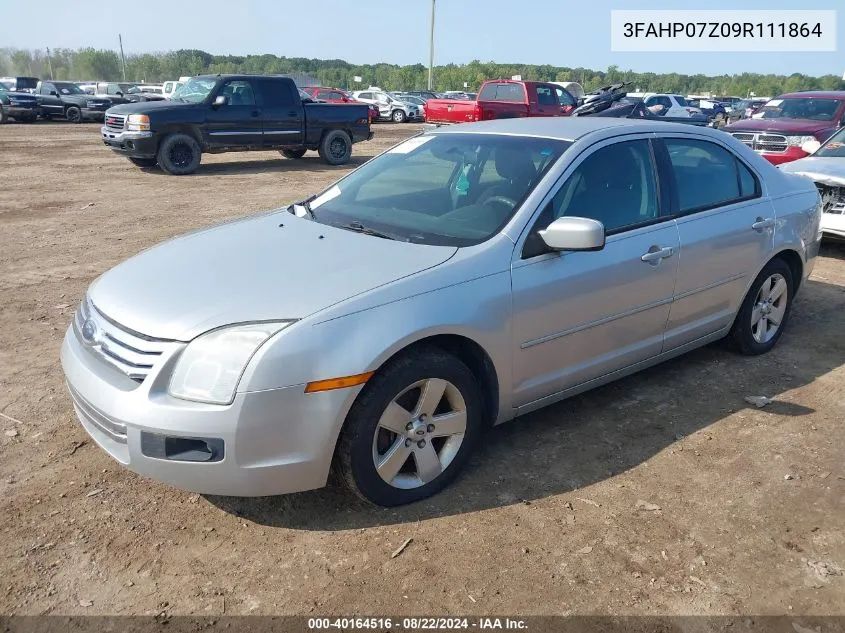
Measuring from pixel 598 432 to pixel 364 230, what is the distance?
1.67 meters

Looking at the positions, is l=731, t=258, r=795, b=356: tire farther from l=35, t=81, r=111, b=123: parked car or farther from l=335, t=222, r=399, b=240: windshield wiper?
l=35, t=81, r=111, b=123: parked car

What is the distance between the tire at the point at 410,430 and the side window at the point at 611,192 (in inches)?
31.6

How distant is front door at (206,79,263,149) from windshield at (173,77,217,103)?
0.27 m

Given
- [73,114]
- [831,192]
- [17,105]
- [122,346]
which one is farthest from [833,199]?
[73,114]

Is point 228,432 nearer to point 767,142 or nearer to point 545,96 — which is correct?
point 767,142

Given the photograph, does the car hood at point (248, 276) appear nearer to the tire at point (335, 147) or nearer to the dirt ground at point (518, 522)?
the dirt ground at point (518, 522)

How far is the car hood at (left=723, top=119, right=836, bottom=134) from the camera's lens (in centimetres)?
1165

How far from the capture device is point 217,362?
8.88 feet

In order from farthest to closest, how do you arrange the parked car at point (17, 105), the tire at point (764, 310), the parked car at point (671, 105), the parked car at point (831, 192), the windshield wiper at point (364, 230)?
1. the parked car at point (17, 105)
2. the parked car at point (671, 105)
3. the parked car at point (831, 192)
4. the tire at point (764, 310)
5. the windshield wiper at point (364, 230)

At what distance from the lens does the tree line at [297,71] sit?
86.9 metres

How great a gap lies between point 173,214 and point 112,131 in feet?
17.0

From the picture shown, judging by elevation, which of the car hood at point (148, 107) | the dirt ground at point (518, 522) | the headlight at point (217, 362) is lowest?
the dirt ground at point (518, 522)

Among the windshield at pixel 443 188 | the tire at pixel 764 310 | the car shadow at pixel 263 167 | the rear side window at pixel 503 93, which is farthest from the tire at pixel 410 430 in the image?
the rear side window at pixel 503 93

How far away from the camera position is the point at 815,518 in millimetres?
3152
